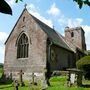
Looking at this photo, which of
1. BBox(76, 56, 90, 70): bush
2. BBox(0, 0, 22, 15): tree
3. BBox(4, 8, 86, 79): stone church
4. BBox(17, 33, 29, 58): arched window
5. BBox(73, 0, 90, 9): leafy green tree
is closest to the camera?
BBox(0, 0, 22, 15): tree

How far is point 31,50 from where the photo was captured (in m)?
30.5

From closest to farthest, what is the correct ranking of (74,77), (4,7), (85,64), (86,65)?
(4,7), (74,77), (85,64), (86,65)

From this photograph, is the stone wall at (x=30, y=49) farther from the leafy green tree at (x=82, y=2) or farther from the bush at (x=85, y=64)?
the leafy green tree at (x=82, y=2)

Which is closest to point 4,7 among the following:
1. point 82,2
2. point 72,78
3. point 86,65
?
point 82,2

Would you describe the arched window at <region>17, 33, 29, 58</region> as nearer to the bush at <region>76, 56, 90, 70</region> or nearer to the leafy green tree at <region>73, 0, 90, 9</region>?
the bush at <region>76, 56, 90, 70</region>

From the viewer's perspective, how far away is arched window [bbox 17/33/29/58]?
31.5m

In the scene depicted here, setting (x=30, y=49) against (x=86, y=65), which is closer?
(x=86, y=65)

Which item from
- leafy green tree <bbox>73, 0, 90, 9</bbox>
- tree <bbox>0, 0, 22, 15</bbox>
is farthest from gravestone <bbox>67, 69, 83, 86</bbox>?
tree <bbox>0, 0, 22, 15</bbox>

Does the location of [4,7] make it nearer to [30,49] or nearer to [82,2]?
[82,2]

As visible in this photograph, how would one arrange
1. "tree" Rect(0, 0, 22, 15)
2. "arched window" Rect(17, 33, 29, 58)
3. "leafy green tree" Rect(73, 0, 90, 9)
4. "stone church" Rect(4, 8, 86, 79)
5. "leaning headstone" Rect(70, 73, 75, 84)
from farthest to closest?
"arched window" Rect(17, 33, 29, 58) → "stone church" Rect(4, 8, 86, 79) → "leaning headstone" Rect(70, 73, 75, 84) → "leafy green tree" Rect(73, 0, 90, 9) → "tree" Rect(0, 0, 22, 15)

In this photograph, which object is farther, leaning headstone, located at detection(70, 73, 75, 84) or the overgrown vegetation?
the overgrown vegetation

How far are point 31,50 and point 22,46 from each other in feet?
7.14

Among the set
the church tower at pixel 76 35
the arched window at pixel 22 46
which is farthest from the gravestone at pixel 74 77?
the church tower at pixel 76 35

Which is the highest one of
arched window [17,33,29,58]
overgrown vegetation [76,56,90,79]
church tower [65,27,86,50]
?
church tower [65,27,86,50]
